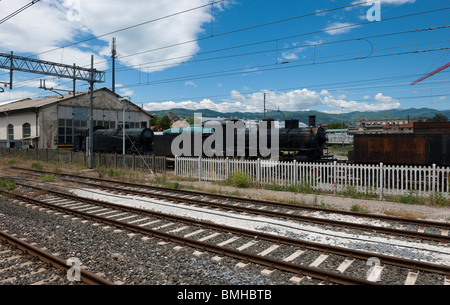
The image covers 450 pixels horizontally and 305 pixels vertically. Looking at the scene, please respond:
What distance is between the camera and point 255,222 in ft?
28.1

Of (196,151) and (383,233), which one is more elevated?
(196,151)

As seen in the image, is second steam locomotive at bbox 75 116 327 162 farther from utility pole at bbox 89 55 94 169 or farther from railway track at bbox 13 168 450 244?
railway track at bbox 13 168 450 244

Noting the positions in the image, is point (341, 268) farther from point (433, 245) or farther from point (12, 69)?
point (12, 69)

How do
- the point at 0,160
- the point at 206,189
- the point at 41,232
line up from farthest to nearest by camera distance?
the point at 0,160, the point at 206,189, the point at 41,232

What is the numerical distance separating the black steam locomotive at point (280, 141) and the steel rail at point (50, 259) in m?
13.7

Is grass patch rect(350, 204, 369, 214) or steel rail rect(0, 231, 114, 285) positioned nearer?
steel rail rect(0, 231, 114, 285)

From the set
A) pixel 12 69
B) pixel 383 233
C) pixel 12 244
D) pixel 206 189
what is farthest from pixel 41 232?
pixel 12 69

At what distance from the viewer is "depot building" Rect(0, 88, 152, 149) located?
3341 centimetres

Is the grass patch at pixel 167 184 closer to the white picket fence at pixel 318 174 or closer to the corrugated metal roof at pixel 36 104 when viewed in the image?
the white picket fence at pixel 318 174

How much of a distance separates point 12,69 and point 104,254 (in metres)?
17.5

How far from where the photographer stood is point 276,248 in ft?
21.1

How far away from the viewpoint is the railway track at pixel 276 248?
504 centimetres

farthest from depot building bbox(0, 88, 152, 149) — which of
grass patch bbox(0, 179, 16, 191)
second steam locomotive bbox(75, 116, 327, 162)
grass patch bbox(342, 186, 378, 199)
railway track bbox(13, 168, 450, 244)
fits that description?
grass patch bbox(342, 186, 378, 199)

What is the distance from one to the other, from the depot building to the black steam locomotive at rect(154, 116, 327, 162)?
13122mm
